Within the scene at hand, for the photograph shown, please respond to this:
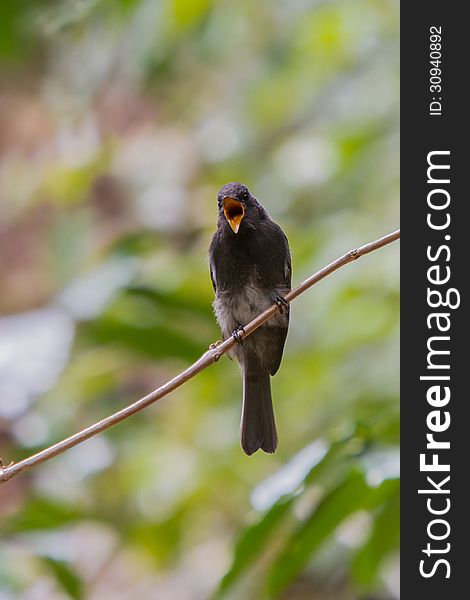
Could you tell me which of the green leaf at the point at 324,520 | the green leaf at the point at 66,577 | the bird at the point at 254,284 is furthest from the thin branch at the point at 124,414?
the green leaf at the point at 66,577

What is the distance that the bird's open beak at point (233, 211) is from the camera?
255cm

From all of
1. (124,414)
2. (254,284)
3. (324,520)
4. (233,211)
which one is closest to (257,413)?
(254,284)

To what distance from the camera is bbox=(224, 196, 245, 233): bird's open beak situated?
2552 millimetres

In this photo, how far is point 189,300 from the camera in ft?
11.4

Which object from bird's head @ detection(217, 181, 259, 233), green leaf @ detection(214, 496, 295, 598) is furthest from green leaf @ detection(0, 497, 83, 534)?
bird's head @ detection(217, 181, 259, 233)

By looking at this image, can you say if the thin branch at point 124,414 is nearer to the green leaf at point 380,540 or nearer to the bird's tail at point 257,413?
the bird's tail at point 257,413

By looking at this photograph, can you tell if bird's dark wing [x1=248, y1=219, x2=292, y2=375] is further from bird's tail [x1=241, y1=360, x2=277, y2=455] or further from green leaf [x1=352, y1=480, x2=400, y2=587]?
green leaf [x1=352, y1=480, x2=400, y2=587]

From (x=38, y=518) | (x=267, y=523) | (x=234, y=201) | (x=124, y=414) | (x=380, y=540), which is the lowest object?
(x=124, y=414)

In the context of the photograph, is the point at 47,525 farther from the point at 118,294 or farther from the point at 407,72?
the point at 407,72

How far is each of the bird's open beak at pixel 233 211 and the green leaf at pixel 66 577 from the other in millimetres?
Answer: 1329

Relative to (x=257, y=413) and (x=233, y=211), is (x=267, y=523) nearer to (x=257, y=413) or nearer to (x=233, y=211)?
(x=257, y=413)

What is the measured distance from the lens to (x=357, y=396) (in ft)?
14.6

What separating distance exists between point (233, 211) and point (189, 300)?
2.96ft

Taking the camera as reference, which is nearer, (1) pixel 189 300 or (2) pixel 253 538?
(2) pixel 253 538
